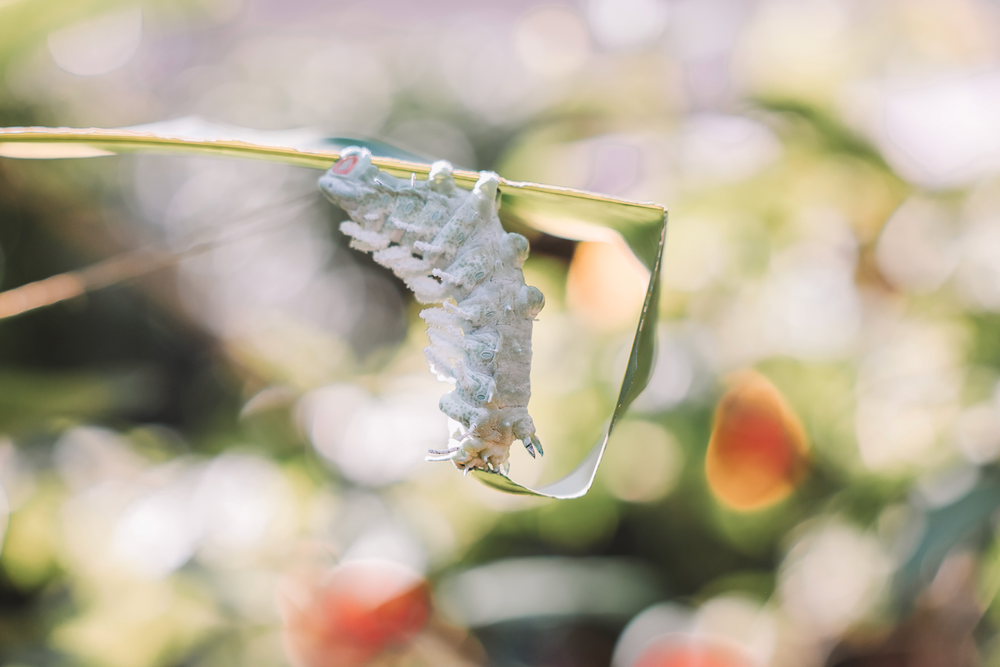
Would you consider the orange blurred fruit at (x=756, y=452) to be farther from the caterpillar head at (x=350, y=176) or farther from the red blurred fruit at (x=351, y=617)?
the caterpillar head at (x=350, y=176)

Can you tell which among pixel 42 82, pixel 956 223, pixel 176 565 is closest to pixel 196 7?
pixel 42 82

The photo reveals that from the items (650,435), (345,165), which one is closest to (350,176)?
(345,165)

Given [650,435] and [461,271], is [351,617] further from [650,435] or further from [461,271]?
[461,271]

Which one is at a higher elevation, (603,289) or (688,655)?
(603,289)

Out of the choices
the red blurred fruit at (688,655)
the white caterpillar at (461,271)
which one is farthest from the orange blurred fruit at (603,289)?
the white caterpillar at (461,271)

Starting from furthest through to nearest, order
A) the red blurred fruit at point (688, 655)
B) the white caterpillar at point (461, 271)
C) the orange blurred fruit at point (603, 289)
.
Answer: the orange blurred fruit at point (603, 289), the red blurred fruit at point (688, 655), the white caterpillar at point (461, 271)

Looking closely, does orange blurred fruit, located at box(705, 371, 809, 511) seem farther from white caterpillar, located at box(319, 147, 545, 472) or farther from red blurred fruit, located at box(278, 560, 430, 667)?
white caterpillar, located at box(319, 147, 545, 472)

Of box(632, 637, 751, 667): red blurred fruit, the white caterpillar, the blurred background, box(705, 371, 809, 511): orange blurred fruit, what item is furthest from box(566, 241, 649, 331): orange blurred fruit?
the white caterpillar
